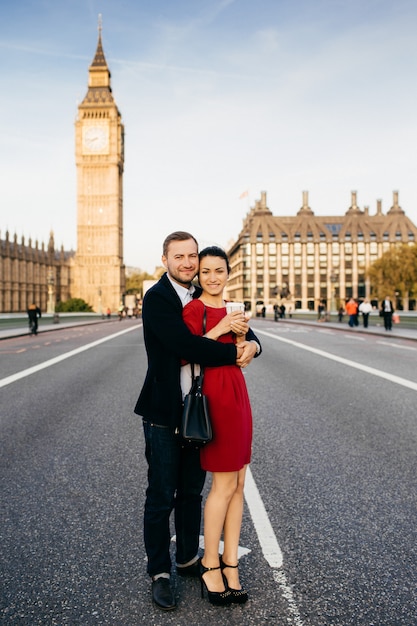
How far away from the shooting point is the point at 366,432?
6.79 meters

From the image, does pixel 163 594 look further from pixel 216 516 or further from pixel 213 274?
pixel 213 274

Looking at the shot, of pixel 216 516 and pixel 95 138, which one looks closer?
pixel 216 516

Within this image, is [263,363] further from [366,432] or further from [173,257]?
[173,257]

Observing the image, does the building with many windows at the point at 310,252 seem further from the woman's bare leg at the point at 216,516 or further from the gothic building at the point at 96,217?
the woman's bare leg at the point at 216,516

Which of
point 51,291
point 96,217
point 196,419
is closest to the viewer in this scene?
point 196,419

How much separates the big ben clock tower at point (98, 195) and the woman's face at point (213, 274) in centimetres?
11054

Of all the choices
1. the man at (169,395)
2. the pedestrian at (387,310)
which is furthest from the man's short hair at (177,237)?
the pedestrian at (387,310)

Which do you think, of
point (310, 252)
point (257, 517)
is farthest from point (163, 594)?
point (310, 252)

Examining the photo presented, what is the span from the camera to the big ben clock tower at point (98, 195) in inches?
4444

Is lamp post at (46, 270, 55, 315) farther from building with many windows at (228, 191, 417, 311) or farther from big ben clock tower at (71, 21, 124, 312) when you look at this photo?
building with many windows at (228, 191, 417, 311)

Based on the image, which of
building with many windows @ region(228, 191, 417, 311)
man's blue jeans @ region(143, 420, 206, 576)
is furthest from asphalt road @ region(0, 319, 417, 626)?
building with many windows @ region(228, 191, 417, 311)

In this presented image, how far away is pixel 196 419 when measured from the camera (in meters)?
2.80

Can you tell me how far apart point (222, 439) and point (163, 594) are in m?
0.85

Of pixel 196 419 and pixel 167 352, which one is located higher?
pixel 167 352
